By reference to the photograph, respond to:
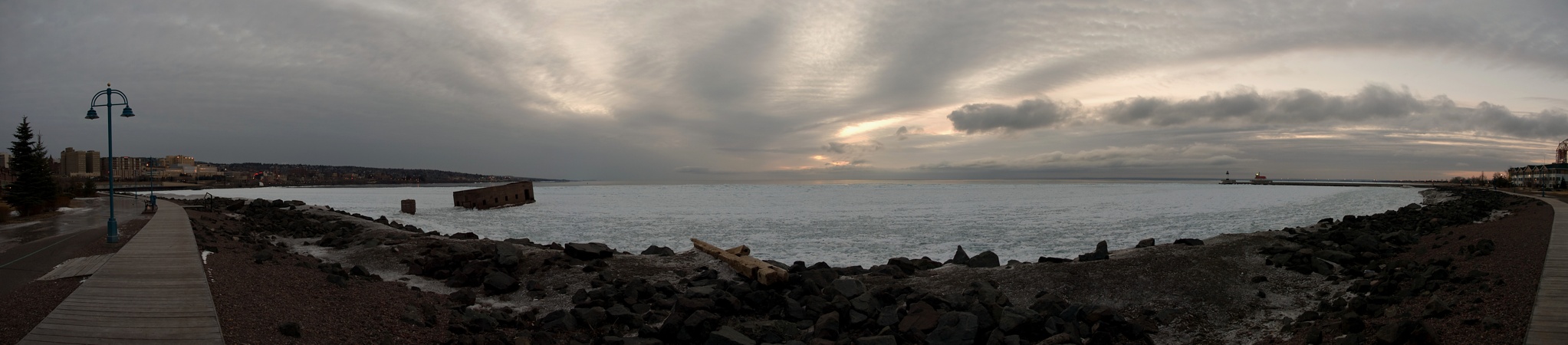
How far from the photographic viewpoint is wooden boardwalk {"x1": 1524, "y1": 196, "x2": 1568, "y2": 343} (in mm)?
5680

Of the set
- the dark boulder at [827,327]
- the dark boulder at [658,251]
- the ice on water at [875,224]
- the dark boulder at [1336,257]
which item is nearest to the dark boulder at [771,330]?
the dark boulder at [827,327]

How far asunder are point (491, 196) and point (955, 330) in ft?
113

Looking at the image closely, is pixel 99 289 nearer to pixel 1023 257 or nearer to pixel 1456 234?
pixel 1023 257

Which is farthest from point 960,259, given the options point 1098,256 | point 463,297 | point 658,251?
point 463,297

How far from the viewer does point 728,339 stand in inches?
284

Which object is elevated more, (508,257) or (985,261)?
(508,257)

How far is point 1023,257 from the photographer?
14.8m

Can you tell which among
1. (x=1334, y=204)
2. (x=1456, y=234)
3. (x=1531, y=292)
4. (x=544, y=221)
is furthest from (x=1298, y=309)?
(x=1334, y=204)

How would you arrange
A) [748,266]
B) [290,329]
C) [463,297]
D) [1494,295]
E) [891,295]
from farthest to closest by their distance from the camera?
[748,266], [463,297], [891,295], [1494,295], [290,329]

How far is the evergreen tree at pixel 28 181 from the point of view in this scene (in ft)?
83.9

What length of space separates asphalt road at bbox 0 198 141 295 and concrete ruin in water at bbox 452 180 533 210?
13.0m

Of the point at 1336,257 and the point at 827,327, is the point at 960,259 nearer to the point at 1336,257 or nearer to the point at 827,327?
the point at 827,327

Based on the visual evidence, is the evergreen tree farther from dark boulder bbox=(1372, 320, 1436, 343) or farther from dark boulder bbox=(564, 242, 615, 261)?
dark boulder bbox=(1372, 320, 1436, 343)

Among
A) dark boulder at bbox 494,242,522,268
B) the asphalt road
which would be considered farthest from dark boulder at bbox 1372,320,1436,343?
the asphalt road
